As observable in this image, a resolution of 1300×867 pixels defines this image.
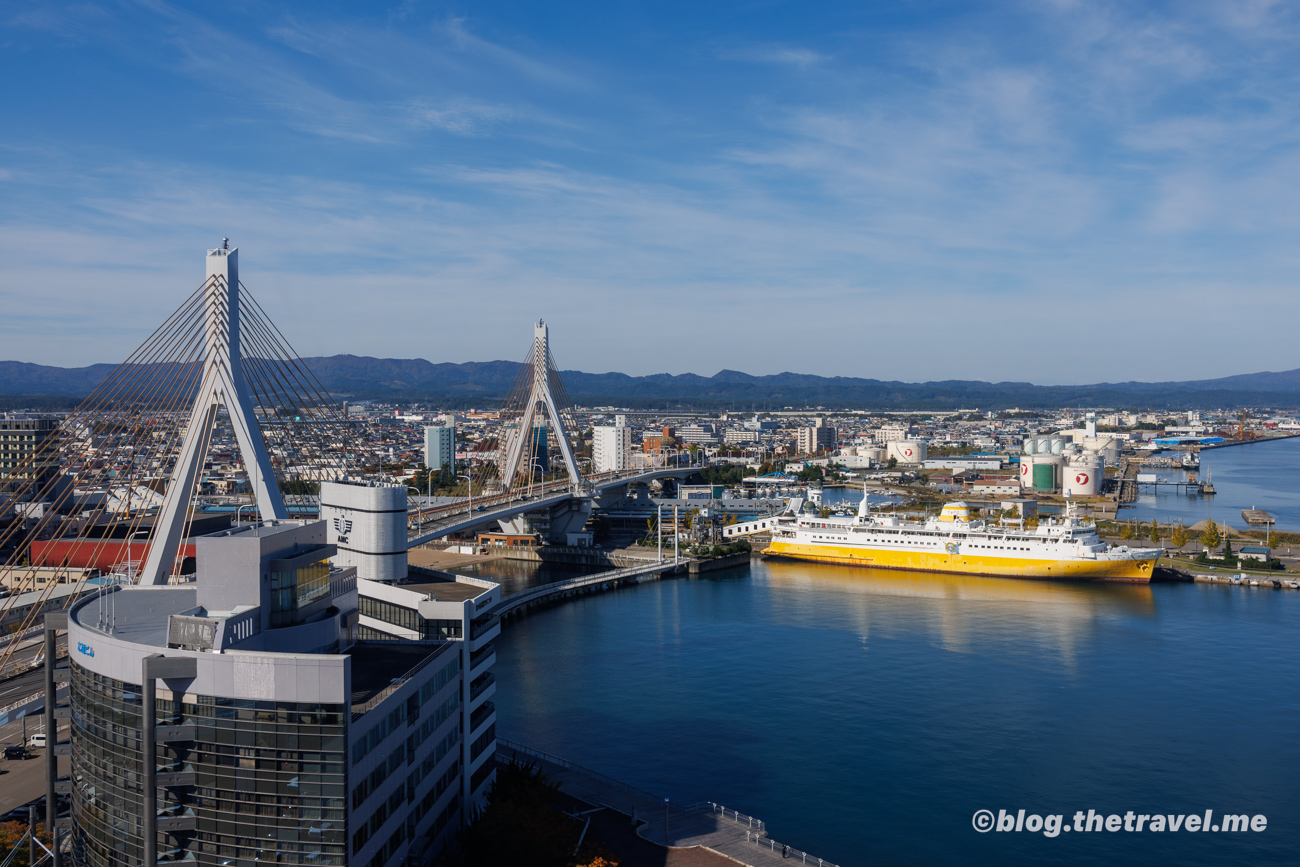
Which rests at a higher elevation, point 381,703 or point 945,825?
point 381,703

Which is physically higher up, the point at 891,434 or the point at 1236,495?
the point at 891,434

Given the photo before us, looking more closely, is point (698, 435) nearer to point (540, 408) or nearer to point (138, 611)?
point (540, 408)

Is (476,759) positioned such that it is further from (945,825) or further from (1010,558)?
(1010,558)

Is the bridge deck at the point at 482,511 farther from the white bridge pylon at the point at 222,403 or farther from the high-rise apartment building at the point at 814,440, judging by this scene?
the high-rise apartment building at the point at 814,440

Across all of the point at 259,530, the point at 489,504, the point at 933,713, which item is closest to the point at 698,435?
the point at 489,504

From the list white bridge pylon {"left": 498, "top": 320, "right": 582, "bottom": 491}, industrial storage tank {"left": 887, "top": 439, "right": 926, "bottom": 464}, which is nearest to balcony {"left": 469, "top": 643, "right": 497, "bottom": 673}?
white bridge pylon {"left": 498, "top": 320, "right": 582, "bottom": 491}

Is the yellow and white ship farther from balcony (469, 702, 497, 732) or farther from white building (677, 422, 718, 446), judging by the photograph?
white building (677, 422, 718, 446)

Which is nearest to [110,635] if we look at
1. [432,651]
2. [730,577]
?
[432,651]
